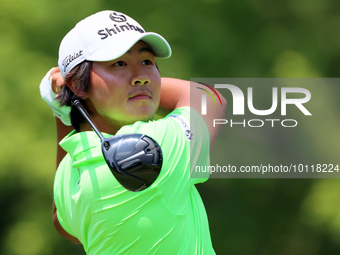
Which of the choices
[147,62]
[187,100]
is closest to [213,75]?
[187,100]

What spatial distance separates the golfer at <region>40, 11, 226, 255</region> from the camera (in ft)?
3.90

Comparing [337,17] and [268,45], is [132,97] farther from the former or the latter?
[337,17]


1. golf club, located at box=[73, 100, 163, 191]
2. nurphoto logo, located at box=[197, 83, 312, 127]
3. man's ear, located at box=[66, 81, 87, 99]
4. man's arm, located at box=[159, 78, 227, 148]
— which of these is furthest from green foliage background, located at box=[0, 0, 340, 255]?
golf club, located at box=[73, 100, 163, 191]

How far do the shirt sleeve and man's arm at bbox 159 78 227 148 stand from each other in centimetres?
6

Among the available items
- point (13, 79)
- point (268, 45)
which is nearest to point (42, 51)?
point (13, 79)

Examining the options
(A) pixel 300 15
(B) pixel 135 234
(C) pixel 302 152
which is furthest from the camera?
(A) pixel 300 15

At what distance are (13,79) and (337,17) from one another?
2712mm

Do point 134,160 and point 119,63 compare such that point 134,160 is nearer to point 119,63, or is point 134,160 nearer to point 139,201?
point 139,201

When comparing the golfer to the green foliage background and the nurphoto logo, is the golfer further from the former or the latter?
the green foliage background

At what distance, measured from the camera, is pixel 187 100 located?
1460mm

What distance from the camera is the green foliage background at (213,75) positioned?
11.7 feet

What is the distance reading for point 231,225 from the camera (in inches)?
144

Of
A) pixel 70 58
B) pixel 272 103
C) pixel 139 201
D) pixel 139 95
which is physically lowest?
pixel 139 201

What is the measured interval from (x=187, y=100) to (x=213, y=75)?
2.13 metres
